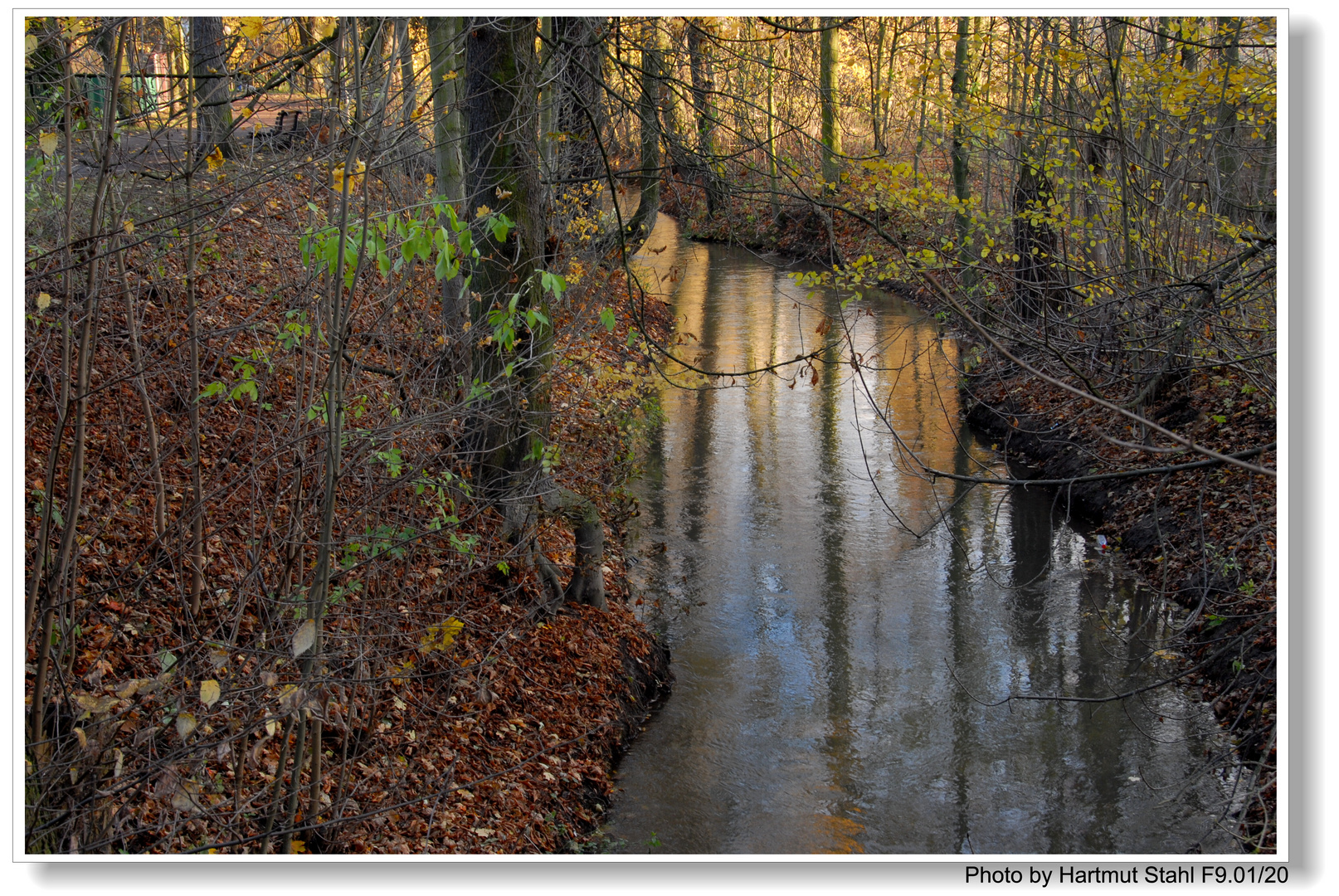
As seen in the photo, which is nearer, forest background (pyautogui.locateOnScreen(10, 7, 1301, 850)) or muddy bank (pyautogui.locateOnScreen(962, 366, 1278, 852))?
forest background (pyautogui.locateOnScreen(10, 7, 1301, 850))

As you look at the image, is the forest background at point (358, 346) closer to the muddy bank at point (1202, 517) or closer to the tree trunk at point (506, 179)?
the tree trunk at point (506, 179)

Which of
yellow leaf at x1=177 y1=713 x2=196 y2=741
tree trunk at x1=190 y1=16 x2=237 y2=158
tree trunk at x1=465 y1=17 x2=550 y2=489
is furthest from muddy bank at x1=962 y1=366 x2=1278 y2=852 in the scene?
tree trunk at x1=190 y1=16 x2=237 y2=158

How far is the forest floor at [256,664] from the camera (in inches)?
130

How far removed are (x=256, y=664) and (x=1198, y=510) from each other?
464cm

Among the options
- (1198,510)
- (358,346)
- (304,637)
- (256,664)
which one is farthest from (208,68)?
(1198,510)

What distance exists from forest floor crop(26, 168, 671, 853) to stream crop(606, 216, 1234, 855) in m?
0.66

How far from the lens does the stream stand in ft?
20.0

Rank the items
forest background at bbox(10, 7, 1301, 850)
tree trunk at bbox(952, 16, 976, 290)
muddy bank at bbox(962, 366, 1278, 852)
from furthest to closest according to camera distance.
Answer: tree trunk at bbox(952, 16, 976, 290) → muddy bank at bbox(962, 366, 1278, 852) → forest background at bbox(10, 7, 1301, 850)

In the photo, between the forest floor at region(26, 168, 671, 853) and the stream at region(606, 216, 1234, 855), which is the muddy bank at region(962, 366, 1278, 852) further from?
the forest floor at region(26, 168, 671, 853)

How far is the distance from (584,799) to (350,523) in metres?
2.85

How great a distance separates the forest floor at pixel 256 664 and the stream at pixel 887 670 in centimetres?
66
